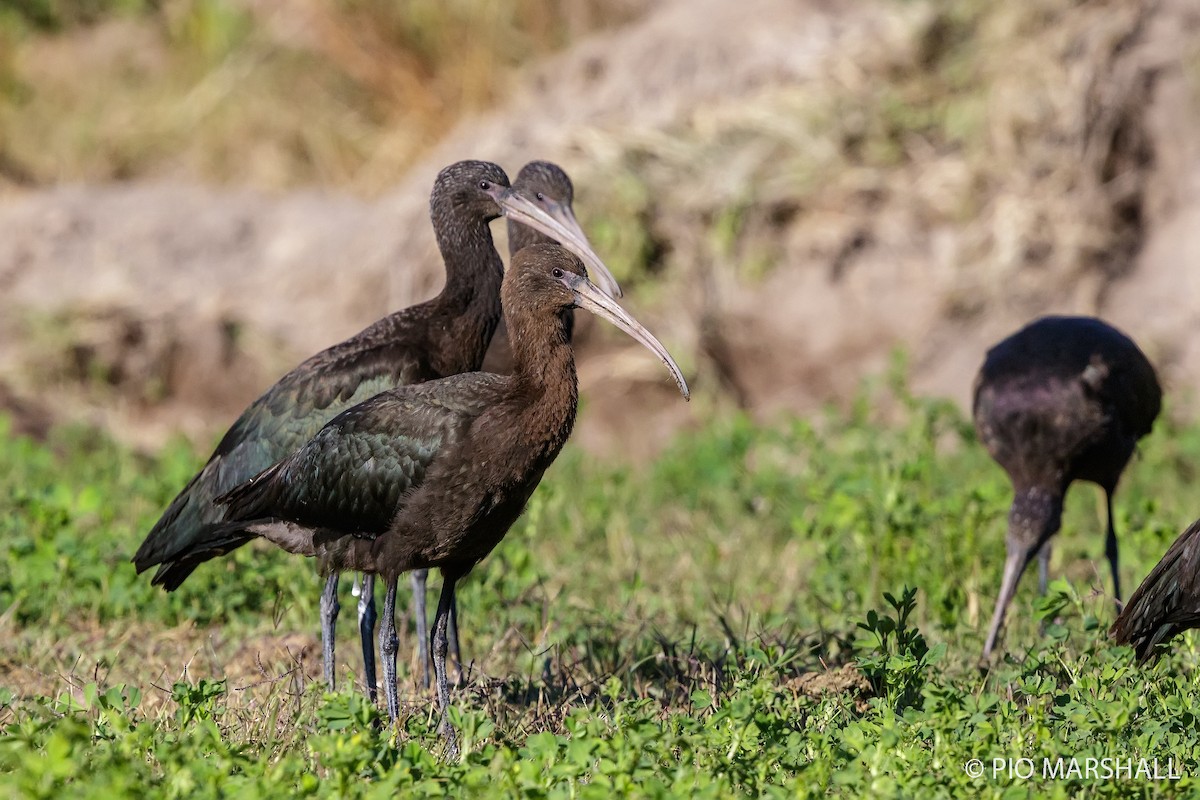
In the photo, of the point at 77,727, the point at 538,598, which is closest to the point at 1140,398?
the point at 538,598

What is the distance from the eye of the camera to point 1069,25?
10.8m

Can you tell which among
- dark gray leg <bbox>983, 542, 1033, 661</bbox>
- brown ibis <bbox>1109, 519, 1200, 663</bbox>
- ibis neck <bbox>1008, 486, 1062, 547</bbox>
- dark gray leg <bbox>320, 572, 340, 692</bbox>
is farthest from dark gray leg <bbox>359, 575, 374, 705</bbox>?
ibis neck <bbox>1008, 486, 1062, 547</bbox>

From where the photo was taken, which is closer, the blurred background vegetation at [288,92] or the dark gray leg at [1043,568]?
the dark gray leg at [1043,568]

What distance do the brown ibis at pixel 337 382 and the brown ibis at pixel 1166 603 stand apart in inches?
78.4

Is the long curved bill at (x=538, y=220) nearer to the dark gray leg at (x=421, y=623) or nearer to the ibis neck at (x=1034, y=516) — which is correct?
the dark gray leg at (x=421, y=623)

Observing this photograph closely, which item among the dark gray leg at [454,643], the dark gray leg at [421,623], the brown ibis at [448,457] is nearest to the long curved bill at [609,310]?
the brown ibis at [448,457]

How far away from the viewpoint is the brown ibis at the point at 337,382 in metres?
5.80

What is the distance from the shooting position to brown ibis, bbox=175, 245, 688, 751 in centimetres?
495

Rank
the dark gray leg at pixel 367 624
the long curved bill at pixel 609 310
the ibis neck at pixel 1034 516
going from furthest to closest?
1. the ibis neck at pixel 1034 516
2. the dark gray leg at pixel 367 624
3. the long curved bill at pixel 609 310

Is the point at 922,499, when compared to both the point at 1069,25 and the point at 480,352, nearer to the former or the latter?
the point at 480,352

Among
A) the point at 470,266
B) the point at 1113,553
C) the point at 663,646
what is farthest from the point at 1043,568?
the point at 470,266

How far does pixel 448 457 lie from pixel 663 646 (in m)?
1.19

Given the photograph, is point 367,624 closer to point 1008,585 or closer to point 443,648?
point 443,648

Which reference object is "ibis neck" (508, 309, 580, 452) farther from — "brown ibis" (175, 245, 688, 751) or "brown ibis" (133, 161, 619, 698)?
"brown ibis" (133, 161, 619, 698)
